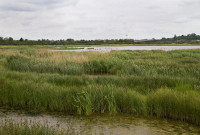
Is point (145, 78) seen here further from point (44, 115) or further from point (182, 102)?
point (44, 115)

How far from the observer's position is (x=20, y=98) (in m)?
8.62

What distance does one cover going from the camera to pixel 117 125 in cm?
688

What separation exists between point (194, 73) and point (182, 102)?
6.34 m

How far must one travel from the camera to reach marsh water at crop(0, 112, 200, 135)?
20.8 ft

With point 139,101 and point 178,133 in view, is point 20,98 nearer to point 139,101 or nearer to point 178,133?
point 139,101

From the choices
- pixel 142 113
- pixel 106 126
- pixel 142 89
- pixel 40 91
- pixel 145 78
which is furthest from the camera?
pixel 145 78

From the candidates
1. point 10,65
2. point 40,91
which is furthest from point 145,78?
point 10,65

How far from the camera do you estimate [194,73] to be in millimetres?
12523

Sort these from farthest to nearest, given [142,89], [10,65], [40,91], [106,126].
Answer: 1. [10,65]
2. [142,89]
3. [40,91]
4. [106,126]

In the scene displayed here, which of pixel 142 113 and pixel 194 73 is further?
pixel 194 73

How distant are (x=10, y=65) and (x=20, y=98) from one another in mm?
10480

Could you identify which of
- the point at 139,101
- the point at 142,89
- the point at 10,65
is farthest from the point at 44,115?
the point at 10,65

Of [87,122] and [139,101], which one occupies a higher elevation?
[139,101]

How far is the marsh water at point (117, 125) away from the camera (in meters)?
6.35
